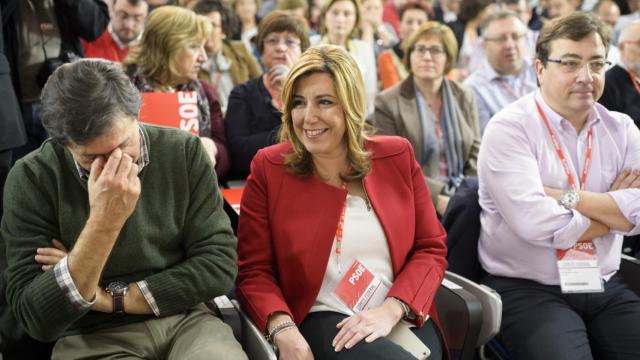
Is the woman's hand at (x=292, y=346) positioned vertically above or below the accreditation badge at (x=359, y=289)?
below

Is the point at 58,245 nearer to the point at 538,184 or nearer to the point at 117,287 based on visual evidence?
the point at 117,287

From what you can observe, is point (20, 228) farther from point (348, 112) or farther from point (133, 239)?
point (348, 112)

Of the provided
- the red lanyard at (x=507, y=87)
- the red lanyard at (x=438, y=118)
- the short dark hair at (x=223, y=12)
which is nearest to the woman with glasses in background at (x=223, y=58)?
the short dark hair at (x=223, y=12)

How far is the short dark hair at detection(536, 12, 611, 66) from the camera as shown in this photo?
7.77 feet

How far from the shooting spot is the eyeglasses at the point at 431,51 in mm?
3721

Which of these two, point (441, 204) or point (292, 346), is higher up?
point (292, 346)

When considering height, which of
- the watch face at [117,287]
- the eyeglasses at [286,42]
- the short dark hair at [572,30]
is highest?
the short dark hair at [572,30]

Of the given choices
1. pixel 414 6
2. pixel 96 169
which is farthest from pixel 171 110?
pixel 414 6

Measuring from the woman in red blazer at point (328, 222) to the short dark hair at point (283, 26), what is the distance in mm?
1575

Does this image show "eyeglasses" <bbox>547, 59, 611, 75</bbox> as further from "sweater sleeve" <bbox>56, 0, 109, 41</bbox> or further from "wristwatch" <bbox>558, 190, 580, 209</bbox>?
"sweater sleeve" <bbox>56, 0, 109, 41</bbox>

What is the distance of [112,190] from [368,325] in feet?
2.60

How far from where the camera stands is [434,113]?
12.2 feet

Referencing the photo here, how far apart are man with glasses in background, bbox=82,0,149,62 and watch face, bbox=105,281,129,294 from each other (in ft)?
6.34

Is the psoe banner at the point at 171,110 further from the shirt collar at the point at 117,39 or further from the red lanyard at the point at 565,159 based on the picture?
the red lanyard at the point at 565,159
